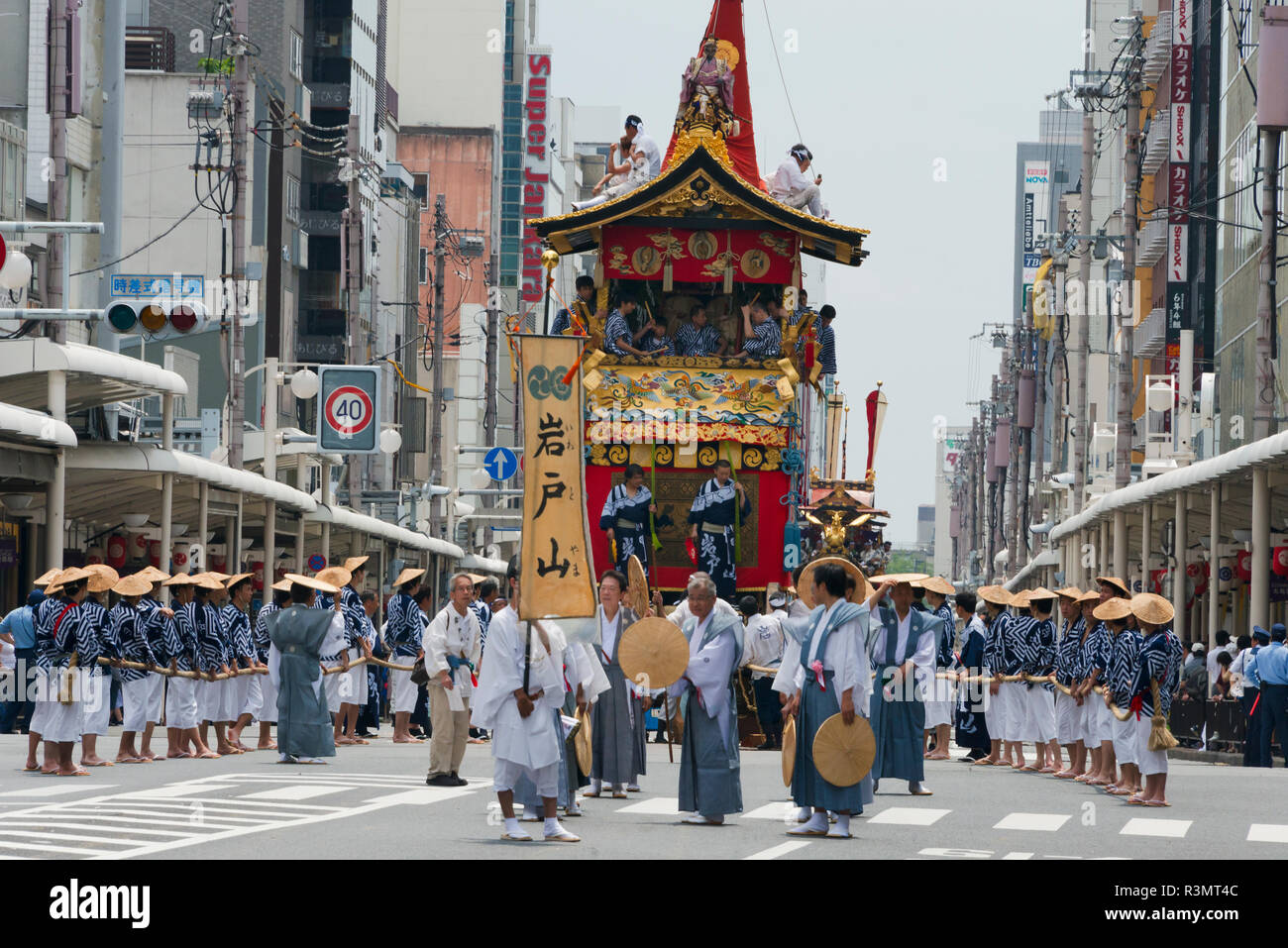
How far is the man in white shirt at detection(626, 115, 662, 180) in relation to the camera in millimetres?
24422

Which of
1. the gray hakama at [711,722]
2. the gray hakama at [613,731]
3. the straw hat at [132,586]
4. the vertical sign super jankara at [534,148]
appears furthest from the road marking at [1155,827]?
the vertical sign super jankara at [534,148]

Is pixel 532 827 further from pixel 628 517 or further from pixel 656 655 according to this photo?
pixel 628 517

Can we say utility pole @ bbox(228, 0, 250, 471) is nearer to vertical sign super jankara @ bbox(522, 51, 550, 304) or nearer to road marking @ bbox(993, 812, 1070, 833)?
road marking @ bbox(993, 812, 1070, 833)

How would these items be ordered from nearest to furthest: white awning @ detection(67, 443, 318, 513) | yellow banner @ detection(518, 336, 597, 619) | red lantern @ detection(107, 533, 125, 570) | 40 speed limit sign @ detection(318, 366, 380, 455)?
1. yellow banner @ detection(518, 336, 597, 619)
2. white awning @ detection(67, 443, 318, 513)
3. red lantern @ detection(107, 533, 125, 570)
4. 40 speed limit sign @ detection(318, 366, 380, 455)

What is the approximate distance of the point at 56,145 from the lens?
2642 centimetres

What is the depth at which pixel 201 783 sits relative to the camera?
634 inches

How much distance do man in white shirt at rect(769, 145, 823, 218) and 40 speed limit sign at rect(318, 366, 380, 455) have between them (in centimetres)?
1537

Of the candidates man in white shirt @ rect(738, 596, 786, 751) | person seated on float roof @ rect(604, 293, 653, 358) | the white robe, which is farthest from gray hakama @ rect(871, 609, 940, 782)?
person seated on float roof @ rect(604, 293, 653, 358)

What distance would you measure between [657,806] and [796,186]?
35.9 ft

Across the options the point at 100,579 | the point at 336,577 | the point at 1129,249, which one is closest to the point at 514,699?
the point at 100,579

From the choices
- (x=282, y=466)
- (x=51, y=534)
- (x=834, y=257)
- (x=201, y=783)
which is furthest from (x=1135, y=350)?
(x=201, y=783)

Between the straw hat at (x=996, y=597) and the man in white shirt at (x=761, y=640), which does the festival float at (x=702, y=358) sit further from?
the straw hat at (x=996, y=597)

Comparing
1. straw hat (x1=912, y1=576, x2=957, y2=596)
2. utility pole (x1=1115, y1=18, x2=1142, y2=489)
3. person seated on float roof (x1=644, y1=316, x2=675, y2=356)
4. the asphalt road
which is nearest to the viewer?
the asphalt road

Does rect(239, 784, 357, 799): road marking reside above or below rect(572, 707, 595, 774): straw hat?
below
